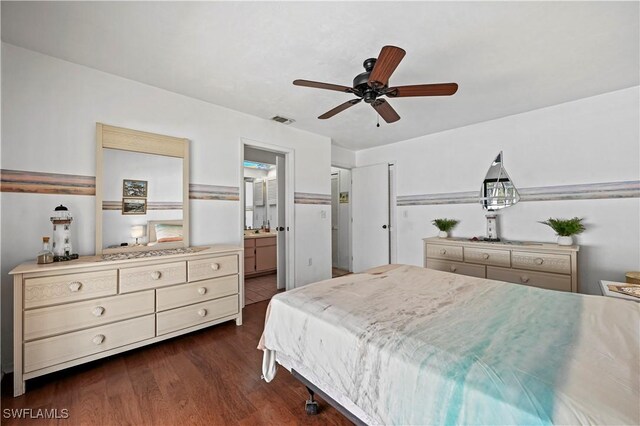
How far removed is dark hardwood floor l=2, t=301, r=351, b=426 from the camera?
1.52m

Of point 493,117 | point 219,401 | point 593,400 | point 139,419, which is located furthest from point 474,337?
point 493,117

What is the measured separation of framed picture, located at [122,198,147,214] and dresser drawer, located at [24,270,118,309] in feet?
2.31

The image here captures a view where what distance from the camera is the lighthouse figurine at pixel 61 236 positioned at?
200 cm

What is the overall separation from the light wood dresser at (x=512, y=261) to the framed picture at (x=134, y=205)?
11.5 feet

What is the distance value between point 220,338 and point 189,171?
182 cm

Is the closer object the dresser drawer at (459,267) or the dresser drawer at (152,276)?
the dresser drawer at (152,276)

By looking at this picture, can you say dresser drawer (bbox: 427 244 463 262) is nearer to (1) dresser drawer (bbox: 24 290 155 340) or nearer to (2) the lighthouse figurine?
(1) dresser drawer (bbox: 24 290 155 340)

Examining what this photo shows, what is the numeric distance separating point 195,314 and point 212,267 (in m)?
0.46

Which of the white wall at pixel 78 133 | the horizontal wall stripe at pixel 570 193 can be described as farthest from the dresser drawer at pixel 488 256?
the white wall at pixel 78 133

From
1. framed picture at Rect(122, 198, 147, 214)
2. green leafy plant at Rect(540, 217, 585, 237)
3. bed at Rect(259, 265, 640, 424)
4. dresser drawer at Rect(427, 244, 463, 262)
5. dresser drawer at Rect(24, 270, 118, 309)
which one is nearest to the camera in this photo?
bed at Rect(259, 265, 640, 424)

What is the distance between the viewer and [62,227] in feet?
6.65

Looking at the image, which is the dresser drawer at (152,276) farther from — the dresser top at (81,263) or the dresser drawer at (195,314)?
the dresser drawer at (195,314)

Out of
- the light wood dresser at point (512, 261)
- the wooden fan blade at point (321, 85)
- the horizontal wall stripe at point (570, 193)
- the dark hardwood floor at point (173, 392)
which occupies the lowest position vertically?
the dark hardwood floor at point (173, 392)

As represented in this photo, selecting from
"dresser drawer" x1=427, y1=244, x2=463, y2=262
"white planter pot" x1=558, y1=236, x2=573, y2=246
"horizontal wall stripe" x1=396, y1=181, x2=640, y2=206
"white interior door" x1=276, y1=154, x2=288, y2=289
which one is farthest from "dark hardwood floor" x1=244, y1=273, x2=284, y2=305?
"white planter pot" x1=558, y1=236, x2=573, y2=246
